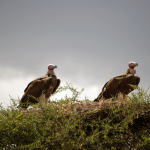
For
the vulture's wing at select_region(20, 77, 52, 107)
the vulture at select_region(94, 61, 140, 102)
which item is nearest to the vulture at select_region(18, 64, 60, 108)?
the vulture's wing at select_region(20, 77, 52, 107)

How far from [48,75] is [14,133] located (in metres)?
5.06

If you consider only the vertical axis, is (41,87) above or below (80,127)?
above

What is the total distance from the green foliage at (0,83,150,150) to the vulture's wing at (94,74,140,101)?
3.24m

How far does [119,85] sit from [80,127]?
4.52 m

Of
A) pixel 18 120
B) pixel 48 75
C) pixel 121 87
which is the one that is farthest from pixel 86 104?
pixel 48 75

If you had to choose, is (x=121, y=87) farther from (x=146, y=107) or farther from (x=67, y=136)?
(x=67, y=136)

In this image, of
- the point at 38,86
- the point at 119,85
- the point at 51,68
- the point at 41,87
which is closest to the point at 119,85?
the point at 119,85

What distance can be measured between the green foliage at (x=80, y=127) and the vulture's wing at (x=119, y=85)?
3238 mm

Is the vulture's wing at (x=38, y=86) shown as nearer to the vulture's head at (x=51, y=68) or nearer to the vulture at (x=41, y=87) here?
the vulture at (x=41, y=87)

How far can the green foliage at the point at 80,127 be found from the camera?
7.87m

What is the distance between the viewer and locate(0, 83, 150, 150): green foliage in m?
7.87

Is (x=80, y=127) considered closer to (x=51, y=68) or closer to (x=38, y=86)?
(x=38, y=86)

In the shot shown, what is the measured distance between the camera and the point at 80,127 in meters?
8.14

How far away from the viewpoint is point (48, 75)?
42.9ft
